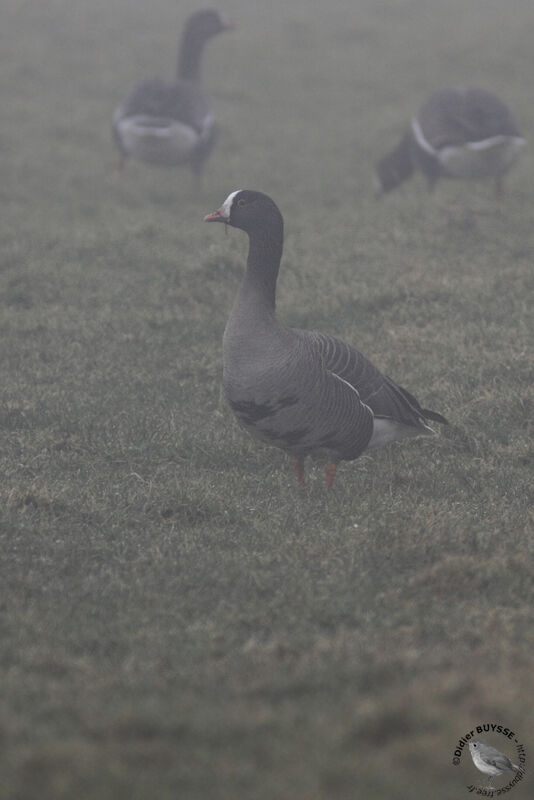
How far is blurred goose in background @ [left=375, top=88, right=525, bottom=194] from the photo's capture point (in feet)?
43.3

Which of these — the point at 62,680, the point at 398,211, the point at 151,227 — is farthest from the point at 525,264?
the point at 62,680

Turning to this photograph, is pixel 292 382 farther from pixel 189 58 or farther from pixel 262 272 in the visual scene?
pixel 189 58

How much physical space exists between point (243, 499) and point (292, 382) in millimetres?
980

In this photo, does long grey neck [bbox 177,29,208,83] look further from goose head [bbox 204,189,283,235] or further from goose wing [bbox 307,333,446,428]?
goose wing [bbox 307,333,446,428]

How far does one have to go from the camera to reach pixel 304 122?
18.1m

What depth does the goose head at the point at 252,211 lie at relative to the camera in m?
7.17

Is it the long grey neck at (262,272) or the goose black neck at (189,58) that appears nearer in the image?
the long grey neck at (262,272)

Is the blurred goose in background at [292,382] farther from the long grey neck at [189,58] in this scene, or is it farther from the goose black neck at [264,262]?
the long grey neck at [189,58]

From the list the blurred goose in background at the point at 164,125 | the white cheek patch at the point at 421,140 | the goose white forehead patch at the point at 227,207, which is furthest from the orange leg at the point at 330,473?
the blurred goose in background at the point at 164,125

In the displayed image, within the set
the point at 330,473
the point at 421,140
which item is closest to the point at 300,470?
the point at 330,473

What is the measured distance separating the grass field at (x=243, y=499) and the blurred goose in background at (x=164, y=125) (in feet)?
1.98

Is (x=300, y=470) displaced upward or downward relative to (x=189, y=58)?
downward

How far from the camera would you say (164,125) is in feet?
46.5

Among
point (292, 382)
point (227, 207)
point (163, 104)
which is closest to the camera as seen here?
point (292, 382)
